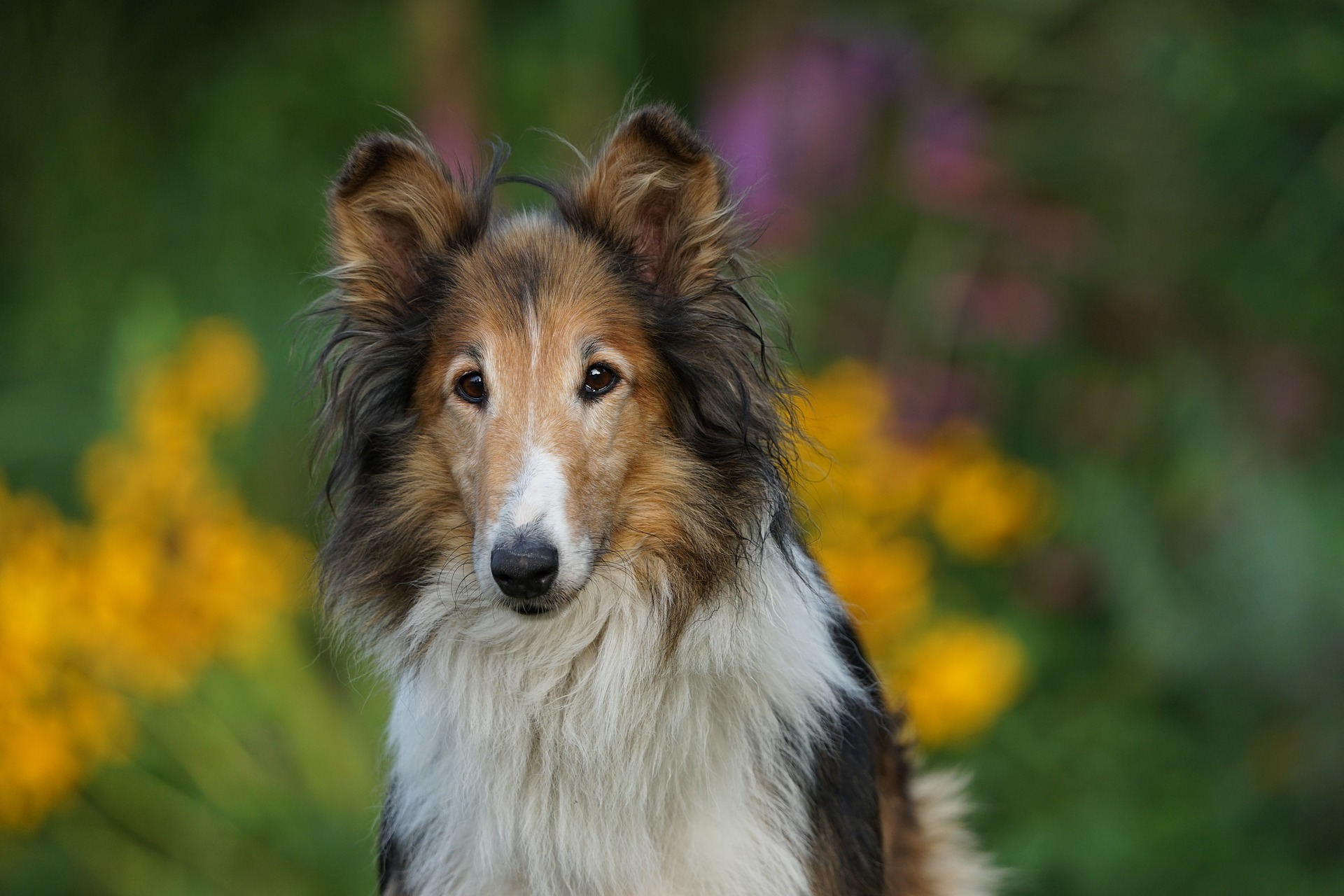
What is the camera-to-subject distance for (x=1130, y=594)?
16.4ft

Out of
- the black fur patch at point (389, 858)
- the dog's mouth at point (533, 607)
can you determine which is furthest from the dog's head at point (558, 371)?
the black fur patch at point (389, 858)

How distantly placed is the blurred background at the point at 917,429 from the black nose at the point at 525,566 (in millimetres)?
1143

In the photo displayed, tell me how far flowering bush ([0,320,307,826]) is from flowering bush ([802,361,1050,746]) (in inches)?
82.4

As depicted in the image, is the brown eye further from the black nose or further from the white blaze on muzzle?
the black nose

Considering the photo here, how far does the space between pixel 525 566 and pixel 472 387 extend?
1.78 feet

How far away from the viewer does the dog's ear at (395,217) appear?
3021 mm

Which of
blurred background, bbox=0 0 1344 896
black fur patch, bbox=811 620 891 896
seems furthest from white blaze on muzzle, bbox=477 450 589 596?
blurred background, bbox=0 0 1344 896

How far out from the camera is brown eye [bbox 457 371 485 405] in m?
2.94

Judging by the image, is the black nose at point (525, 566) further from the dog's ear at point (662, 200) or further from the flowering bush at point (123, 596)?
the flowering bush at point (123, 596)

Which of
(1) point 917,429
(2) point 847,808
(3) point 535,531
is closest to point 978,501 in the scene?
(1) point 917,429

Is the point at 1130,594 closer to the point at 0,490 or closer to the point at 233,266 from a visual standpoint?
the point at 0,490

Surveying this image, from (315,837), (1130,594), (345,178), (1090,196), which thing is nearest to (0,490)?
(315,837)

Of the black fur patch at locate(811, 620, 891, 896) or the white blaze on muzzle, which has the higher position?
the white blaze on muzzle

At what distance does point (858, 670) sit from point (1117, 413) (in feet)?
8.96
